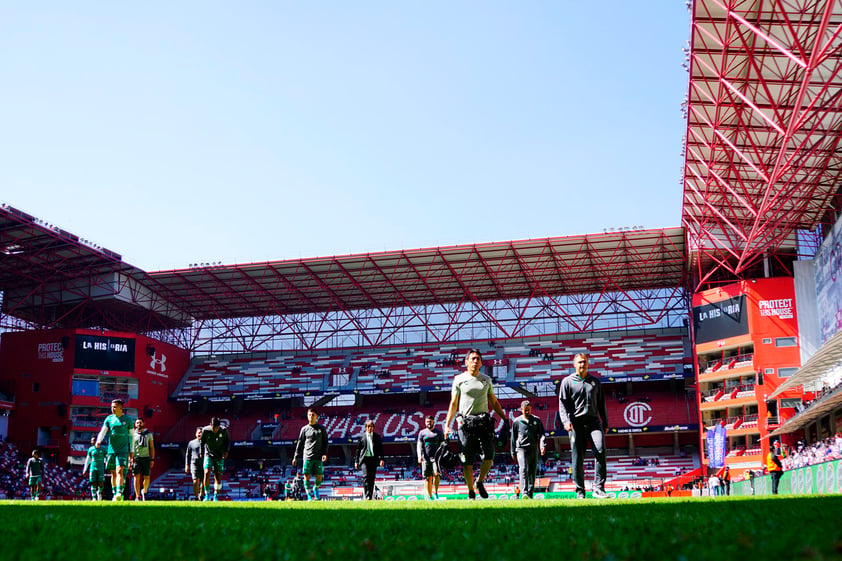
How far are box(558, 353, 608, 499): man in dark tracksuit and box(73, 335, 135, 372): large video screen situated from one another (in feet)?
162

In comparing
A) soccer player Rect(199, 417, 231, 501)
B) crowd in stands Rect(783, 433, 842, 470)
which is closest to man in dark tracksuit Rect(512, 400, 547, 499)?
soccer player Rect(199, 417, 231, 501)

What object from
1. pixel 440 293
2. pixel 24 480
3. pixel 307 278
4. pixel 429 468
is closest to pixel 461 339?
pixel 440 293

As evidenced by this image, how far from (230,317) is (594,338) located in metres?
28.1

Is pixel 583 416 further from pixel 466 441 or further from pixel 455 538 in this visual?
pixel 455 538

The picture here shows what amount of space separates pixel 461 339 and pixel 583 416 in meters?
51.6

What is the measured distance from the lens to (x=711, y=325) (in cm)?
4991

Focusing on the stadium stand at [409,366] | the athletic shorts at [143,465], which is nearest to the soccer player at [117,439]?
the athletic shorts at [143,465]

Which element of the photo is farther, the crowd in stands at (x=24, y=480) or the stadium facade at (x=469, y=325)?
the stadium facade at (x=469, y=325)

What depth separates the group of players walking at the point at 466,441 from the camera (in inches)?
454

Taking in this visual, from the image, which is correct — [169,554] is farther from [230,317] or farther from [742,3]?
[230,317]

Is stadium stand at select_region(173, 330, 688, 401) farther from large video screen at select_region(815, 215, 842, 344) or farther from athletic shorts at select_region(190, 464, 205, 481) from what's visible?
athletic shorts at select_region(190, 464, 205, 481)

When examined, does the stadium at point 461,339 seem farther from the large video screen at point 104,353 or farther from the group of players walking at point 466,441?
the group of players walking at point 466,441

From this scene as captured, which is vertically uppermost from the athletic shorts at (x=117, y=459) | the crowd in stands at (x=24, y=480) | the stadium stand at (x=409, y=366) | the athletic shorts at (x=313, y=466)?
the stadium stand at (x=409, y=366)

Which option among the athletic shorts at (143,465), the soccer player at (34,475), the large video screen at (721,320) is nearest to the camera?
the athletic shorts at (143,465)
